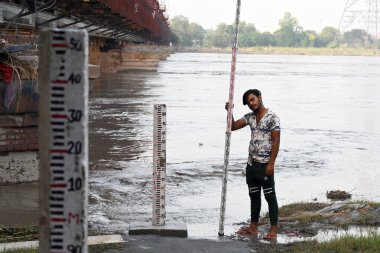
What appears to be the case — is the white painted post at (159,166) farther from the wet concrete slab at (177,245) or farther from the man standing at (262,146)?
the man standing at (262,146)

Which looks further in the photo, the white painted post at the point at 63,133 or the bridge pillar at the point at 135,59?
the bridge pillar at the point at 135,59

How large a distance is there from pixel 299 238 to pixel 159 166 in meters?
1.72

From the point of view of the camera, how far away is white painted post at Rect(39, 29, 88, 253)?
2.45 meters

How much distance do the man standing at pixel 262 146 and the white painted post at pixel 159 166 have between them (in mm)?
870

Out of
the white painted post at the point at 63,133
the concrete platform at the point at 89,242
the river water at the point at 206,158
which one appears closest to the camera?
the white painted post at the point at 63,133

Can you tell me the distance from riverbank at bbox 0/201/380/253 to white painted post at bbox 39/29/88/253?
4.04m

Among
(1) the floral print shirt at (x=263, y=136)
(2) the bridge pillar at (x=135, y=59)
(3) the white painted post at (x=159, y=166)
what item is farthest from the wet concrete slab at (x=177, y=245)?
(2) the bridge pillar at (x=135, y=59)

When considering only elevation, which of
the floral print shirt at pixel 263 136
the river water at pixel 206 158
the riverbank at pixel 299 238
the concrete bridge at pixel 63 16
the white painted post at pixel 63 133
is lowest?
the river water at pixel 206 158

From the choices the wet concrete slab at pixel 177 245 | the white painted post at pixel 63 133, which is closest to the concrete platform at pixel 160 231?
the wet concrete slab at pixel 177 245

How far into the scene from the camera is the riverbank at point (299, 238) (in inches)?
269

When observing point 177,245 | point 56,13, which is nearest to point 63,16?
point 56,13

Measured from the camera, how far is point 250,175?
797 centimetres

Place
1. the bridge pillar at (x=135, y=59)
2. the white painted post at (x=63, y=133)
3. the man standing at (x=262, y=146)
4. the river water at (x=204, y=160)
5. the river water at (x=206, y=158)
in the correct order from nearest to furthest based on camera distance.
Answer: the white painted post at (x=63, y=133) < the man standing at (x=262, y=146) < the river water at (x=204, y=160) < the river water at (x=206, y=158) < the bridge pillar at (x=135, y=59)

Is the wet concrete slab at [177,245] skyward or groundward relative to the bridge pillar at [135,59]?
skyward
